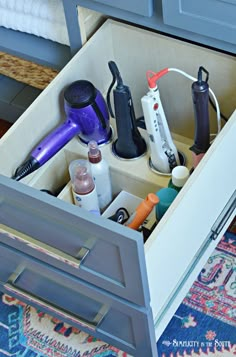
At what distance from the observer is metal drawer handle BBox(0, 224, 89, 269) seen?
1.03 meters

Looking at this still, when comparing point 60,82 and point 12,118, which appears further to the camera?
point 12,118

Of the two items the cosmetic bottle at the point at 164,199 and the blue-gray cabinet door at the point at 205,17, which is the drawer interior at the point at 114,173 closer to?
the cosmetic bottle at the point at 164,199

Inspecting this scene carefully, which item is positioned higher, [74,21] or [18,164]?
[74,21]

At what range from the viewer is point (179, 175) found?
121cm

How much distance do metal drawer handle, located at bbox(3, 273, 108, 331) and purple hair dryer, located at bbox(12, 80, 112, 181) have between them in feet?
0.71

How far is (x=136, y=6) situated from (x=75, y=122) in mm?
248

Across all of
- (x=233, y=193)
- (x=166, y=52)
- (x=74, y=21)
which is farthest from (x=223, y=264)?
(x=74, y=21)

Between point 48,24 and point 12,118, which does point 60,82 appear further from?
point 12,118

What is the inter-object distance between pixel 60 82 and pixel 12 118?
15.5 inches

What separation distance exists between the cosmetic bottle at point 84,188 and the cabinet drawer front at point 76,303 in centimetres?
14

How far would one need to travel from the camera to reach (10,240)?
3.79 ft

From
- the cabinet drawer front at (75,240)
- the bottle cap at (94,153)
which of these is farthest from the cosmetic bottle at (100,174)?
the cabinet drawer front at (75,240)

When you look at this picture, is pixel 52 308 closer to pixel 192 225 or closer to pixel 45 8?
pixel 192 225

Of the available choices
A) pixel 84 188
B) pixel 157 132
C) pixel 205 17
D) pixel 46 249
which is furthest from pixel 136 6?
pixel 46 249
